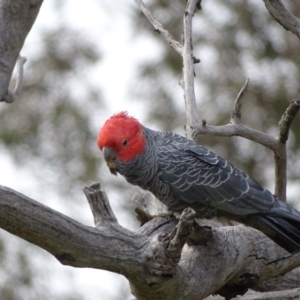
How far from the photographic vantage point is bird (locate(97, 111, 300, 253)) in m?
5.03

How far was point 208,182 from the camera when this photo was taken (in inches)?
203

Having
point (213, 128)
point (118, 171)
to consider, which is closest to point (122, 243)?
point (118, 171)

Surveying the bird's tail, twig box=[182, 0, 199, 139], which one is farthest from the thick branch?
the bird's tail

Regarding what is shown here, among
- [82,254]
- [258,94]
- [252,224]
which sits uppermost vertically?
[258,94]

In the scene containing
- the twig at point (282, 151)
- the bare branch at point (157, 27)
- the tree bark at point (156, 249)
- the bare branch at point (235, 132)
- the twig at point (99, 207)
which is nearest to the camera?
the tree bark at point (156, 249)

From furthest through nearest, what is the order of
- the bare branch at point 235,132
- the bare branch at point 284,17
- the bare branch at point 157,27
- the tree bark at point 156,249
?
the bare branch at point 157,27 < the bare branch at point 235,132 < the bare branch at point 284,17 < the tree bark at point 156,249

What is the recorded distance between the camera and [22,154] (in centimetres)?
1058

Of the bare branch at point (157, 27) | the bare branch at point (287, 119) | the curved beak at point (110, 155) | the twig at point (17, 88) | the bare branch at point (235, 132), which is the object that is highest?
the bare branch at point (157, 27)

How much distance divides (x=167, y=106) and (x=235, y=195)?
5.17 meters

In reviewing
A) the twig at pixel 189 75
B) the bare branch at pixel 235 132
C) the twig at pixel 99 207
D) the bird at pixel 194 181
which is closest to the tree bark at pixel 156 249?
the twig at pixel 99 207

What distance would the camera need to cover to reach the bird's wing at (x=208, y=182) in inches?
201

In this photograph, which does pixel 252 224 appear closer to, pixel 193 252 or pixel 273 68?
pixel 193 252

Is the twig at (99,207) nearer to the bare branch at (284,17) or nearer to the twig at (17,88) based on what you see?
the bare branch at (284,17)

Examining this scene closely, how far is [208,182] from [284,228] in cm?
62
